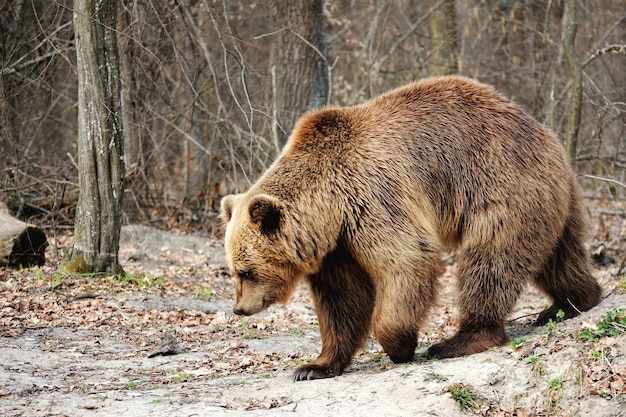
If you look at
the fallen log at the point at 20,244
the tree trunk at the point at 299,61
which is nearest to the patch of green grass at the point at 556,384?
the fallen log at the point at 20,244

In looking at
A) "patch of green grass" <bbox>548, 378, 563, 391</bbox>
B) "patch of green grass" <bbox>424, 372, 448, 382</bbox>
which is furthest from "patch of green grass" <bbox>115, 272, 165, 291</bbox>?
"patch of green grass" <bbox>548, 378, 563, 391</bbox>

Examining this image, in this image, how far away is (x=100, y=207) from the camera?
9125 millimetres

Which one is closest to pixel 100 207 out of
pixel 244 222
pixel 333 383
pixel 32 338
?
pixel 32 338

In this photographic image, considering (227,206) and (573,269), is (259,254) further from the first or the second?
(573,269)

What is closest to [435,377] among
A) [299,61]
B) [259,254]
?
[259,254]

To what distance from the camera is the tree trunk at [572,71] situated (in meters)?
11.3

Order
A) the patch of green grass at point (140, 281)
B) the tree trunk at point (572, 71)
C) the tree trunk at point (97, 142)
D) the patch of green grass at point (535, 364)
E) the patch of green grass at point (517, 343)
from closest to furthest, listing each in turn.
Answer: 1. the patch of green grass at point (535, 364)
2. the patch of green grass at point (517, 343)
3. the tree trunk at point (97, 142)
4. the patch of green grass at point (140, 281)
5. the tree trunk at point (572, 71)

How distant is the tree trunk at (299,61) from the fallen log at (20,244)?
15.2 ft

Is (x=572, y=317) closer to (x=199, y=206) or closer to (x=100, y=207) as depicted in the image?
(x=100, y=207)

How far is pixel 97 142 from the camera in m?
8.98

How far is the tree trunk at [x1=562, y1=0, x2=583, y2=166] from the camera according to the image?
1130cm

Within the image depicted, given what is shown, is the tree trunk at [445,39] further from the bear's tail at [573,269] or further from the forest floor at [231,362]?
the bear's tail at [573,269]

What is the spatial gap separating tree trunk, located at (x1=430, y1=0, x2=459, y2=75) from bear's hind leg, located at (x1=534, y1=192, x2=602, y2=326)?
10.1 m

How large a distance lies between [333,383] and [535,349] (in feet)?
5.01
